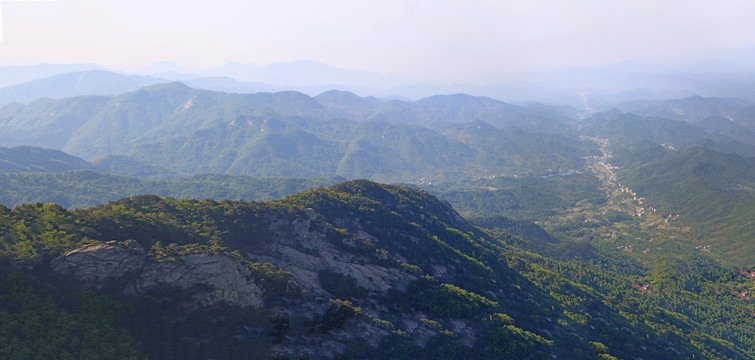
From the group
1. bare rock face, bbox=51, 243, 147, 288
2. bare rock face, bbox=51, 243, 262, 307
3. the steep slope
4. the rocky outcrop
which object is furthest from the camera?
the rocky outcrop

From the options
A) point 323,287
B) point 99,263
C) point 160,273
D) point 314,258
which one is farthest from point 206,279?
point 314,258

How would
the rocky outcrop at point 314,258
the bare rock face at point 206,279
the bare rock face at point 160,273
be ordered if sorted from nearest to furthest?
1. the bare rock face at point 160,273
2. the bare rock face at point 206,279
3. the rocky outcrop at point 314,258

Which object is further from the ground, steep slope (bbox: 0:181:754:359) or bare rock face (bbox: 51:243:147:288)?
bare rock face (bbox: 51:243:147:288)

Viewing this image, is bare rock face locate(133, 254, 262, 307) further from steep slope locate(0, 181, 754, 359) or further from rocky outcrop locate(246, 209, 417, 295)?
rocky outcrop locate(246, 209, 417, 295)

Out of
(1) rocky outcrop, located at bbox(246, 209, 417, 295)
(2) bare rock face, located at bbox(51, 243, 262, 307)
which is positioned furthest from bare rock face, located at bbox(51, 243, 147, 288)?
(1) rocky outcrop, located at bbox(246, 209, 417, 295)

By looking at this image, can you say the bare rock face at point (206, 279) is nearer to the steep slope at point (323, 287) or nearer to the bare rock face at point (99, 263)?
the steep slope at point (323, 287)

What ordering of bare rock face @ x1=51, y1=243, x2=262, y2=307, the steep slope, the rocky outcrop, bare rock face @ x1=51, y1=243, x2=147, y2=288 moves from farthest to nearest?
the rocky outcrop
the steep slope
bare rock face @ x1=51, y1=243, x2=262, y2=307
bare rock face @ x1=51, y1=243, x2=147, y2=288

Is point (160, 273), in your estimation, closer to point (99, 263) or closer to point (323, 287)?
point (99, 263)

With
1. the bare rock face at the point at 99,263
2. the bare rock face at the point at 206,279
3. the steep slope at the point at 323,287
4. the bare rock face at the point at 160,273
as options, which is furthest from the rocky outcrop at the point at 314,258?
the bare rock face at the point at 99,263
